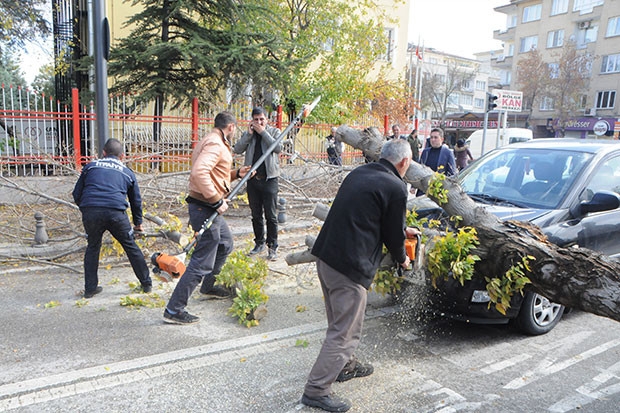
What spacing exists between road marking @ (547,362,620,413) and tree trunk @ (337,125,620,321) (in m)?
0.68

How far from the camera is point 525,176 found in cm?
542

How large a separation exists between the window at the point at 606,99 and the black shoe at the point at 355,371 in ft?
153

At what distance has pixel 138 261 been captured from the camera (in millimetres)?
5129

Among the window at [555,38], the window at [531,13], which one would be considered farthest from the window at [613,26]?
the window at [531,13]

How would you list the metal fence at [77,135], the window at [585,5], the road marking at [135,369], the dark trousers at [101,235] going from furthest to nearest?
the window at [585,5] < the metal fence at [77,135] < the dark trousers at [101,235] < the road marking at [135,369]

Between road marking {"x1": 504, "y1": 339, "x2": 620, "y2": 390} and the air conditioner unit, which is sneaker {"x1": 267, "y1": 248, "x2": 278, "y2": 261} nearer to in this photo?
road marking {"x1": 504, "y1": 339, "x2": 620, "y2": 390}

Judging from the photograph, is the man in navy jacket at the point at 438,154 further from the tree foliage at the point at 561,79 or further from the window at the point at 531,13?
the window at the point at 531,13

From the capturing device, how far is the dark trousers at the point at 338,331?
126 inches

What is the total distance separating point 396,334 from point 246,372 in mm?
1559

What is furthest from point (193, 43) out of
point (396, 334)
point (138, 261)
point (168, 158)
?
point (396, 334)

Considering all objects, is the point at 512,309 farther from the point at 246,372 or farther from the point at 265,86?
the point at 265,86

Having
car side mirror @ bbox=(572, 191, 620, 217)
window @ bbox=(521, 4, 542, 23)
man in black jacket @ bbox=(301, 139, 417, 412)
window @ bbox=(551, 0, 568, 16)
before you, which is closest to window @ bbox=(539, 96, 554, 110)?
window @ bbox=(551, 0, 568, 16)

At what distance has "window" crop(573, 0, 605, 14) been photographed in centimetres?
4394

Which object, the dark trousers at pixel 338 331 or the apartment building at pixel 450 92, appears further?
the apartment building at pixel 450 92
